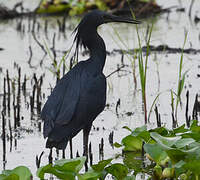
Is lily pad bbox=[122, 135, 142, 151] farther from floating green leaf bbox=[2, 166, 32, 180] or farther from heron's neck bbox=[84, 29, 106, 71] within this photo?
floating green leaf bbox=[2, 166, 32, 180]

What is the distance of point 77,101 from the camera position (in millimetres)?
4000

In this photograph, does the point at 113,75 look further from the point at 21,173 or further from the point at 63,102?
the point at 21,173

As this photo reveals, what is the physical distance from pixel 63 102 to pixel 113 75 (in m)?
2.62

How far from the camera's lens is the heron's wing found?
3928mm

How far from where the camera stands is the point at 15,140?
4.58 m

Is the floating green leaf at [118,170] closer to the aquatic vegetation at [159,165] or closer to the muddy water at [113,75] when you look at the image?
the aquatic vegetation at [159,165]

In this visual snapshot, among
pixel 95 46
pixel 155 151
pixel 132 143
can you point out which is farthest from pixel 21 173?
pixel 95 46

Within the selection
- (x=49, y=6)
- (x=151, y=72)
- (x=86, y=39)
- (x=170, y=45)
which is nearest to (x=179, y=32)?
(x=170, y=45)

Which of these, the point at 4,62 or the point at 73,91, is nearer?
the point at 73,91

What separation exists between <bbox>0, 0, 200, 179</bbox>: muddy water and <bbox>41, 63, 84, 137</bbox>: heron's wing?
1.41 ft

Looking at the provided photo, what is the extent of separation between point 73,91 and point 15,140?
0.79 m

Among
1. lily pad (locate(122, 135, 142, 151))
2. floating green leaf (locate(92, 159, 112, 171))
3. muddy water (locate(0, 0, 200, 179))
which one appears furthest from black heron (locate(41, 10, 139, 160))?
floating green leaf (locate(92, 159, 112, 171))

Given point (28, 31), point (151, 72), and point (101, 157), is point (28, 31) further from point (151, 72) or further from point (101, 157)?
point (101, 157)

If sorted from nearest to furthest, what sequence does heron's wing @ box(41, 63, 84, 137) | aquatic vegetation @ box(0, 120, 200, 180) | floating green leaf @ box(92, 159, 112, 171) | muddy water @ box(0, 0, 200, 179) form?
aquatic vegetation @ box(0, 120, 200, 180)
floating green leaf @ box(92, 159, 112, 171)
heron's wing @ box(41, 63, 84, 137)
muddy water @ box(0, 0, 200, 179)
